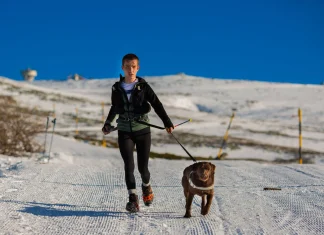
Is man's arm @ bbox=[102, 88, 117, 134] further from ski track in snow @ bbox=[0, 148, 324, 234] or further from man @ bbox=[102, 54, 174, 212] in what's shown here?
ski track in snow @ bbox=[0, 148, 324, 234]

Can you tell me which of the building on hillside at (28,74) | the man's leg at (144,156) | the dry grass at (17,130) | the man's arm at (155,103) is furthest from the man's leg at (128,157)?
the building on hillside at (28,74)

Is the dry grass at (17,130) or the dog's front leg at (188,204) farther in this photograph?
the dry grass at (17,130)

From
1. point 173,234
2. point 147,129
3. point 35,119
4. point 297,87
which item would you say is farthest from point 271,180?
point 297,87

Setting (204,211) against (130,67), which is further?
(130,67)

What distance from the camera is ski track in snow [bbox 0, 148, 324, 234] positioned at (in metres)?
4.00

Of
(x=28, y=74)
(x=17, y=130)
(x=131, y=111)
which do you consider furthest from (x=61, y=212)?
(x=28, y=74)

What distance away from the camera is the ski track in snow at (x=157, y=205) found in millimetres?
3996

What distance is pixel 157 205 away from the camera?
5152mm

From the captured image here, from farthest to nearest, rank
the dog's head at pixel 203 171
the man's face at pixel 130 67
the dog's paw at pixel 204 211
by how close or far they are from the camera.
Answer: the man's face at pixel 130 67, the dog's paw at pixel 204 211, the dog's head at pixel 203 171

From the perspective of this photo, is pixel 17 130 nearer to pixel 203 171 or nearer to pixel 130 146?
pixel 130 146

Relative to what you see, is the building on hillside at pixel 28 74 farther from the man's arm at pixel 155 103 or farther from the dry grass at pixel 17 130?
the man's arm at pixel 155 103

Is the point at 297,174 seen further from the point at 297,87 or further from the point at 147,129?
the point at 297,87

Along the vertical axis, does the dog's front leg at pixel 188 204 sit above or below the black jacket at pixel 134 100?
below

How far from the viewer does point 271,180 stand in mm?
7105
